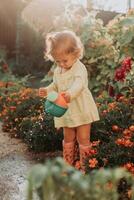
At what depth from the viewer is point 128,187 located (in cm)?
373

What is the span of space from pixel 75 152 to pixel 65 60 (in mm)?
952

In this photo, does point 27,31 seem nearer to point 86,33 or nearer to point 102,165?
point 86,33

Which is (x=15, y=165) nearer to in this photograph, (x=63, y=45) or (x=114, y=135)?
(x=114, y=135)

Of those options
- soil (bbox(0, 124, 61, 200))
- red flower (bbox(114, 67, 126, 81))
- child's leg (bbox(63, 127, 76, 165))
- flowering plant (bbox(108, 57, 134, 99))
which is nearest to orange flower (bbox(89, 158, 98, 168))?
soil (bbox(0, 124, 61, 200))

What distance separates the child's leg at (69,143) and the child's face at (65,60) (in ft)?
1.92

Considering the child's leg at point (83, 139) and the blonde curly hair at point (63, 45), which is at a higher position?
the blonde curly hair at point (63, 45)

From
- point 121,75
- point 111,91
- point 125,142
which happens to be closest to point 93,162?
point 125,142

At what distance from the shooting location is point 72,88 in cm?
418

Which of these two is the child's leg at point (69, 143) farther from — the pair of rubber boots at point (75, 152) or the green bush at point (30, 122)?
the green bush at point (30, 122)

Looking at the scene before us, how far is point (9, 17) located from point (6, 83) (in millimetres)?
6246

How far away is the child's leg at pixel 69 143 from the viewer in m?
4.61

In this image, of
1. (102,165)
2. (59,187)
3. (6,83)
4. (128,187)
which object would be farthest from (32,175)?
(6,83)

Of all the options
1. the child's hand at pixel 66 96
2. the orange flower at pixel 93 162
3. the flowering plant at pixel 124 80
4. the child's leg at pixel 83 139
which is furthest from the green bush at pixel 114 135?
the child's hand at pixel 66 96

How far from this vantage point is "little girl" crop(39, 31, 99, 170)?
14.0 feet
